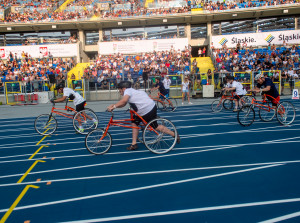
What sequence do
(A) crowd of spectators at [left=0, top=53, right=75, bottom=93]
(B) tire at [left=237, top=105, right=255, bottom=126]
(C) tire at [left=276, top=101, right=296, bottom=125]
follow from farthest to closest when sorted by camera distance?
1. (A) crowd of spectators at [left=0, top=53, right=75, bottom=93]
2. (B) tire at [left=237, top=105, right=255, bottom=126]
3. (C) tire at [left=276, top=101, right=296, bottom=125]

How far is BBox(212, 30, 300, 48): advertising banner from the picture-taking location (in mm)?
30188

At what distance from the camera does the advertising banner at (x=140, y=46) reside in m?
31.9

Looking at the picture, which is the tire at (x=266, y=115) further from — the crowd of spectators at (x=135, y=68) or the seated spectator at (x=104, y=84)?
the seated spectator at (x=104, y=84)

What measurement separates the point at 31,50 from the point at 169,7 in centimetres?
1671

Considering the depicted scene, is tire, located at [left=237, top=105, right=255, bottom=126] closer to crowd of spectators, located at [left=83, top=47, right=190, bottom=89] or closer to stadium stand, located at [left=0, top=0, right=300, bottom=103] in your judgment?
crowd of spectators, located at [left=83, top=47, right=190, bottom=89]

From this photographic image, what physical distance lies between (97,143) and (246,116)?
17.6ft

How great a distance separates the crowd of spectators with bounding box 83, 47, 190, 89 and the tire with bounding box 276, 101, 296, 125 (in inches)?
458

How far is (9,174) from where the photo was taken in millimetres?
5867

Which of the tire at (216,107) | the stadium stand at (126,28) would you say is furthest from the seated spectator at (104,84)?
the tire at (216,107)

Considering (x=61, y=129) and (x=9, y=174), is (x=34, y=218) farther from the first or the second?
(x=61, y=129)

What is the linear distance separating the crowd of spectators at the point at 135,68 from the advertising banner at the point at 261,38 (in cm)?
529

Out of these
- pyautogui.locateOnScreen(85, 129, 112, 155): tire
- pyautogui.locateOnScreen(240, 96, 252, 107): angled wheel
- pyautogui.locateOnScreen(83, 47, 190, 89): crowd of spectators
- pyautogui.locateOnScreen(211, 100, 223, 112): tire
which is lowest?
pyautogui.locateOnScreen(85, 129, 112, 155): tire

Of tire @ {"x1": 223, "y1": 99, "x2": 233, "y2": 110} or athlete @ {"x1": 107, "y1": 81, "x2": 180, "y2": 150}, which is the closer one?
athlete @ {"x1": 107, "y1": 81, "x2": 180, "y2": 150}

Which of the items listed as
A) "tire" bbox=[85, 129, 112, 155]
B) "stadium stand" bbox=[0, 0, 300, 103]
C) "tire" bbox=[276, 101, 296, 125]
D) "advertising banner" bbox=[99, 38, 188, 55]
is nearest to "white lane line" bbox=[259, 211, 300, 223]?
"tire" bbox=[85, 129, 112, 155]
